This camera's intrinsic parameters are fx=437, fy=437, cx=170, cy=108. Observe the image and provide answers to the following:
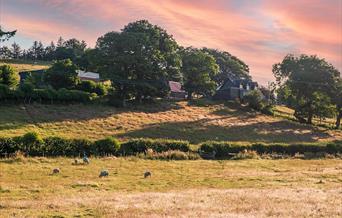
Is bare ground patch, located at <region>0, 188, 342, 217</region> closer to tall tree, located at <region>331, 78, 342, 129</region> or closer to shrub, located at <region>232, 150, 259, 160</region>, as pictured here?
shrub, located at <region>232, 150, 259, 160</region>

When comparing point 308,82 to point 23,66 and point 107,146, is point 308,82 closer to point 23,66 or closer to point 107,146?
point 107,146

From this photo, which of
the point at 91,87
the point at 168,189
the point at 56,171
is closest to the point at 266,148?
the point at 168,189

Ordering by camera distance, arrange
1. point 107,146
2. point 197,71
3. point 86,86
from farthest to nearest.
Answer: point 197,71 < point 86,86 < point 107,146

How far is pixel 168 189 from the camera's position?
29344mm

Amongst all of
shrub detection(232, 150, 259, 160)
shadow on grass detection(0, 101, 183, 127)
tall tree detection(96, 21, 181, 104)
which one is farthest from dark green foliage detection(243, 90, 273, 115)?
shrub detection(232, 150, 259, 160)

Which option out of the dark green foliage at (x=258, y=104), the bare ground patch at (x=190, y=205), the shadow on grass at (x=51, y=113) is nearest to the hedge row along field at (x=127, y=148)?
the shadow on grass at (x=51, y=113)

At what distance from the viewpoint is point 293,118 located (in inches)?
4122

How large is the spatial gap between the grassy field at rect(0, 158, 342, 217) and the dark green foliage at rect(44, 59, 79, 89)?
45238 mm

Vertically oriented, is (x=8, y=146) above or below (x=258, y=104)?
below

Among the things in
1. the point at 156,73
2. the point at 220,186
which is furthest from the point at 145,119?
the point at 220,186

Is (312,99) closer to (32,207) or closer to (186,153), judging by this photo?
(186,153)

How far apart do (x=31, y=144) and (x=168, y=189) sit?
19.2 metres

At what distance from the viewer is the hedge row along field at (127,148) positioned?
140 feet

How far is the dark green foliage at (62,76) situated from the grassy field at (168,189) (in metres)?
45.2
